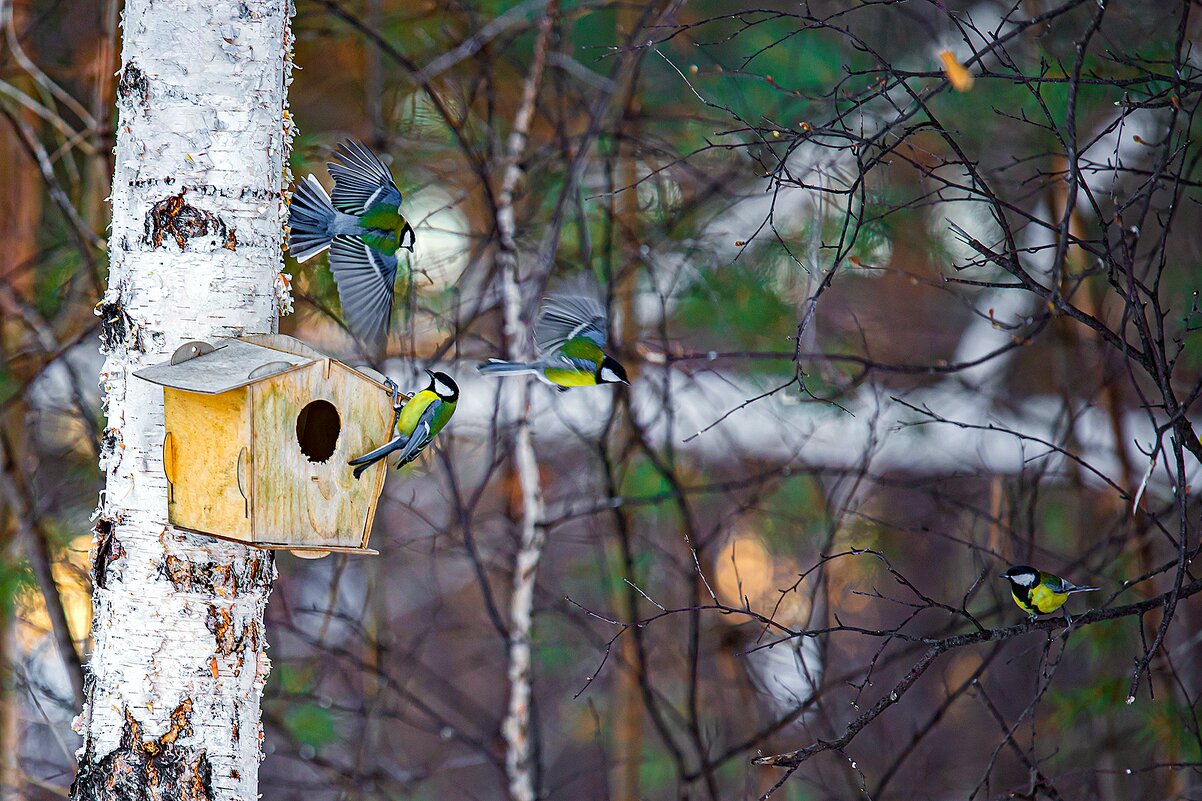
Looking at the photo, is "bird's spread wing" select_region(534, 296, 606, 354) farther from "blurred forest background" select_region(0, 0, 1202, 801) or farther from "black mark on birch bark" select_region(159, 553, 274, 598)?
"black mark on birch bark" select_region(159, 553, 274, 598)

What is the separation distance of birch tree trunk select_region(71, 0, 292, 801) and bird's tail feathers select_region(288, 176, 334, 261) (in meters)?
0.32

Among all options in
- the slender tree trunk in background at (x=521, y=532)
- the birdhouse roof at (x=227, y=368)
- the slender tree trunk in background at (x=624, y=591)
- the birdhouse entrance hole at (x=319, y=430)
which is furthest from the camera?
the slender tree trunk in background at (x=624, y=591)

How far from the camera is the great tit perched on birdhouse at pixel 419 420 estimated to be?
6.27 ft

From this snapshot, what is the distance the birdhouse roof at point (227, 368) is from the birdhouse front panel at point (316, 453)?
0.09 ft

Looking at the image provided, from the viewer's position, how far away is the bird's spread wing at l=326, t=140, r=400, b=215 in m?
2.34

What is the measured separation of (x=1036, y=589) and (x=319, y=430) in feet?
5.43

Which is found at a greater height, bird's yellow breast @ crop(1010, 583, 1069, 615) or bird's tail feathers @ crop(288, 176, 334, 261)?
bird's tail feathers @ crop(288, 176, 334, 261)

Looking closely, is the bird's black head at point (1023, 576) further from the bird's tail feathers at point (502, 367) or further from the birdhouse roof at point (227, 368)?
the birdhouse roof at point (227, 368)

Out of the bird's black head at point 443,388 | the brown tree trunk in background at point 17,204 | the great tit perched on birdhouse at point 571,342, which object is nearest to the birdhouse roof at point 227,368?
the bird's black head at point 443,388

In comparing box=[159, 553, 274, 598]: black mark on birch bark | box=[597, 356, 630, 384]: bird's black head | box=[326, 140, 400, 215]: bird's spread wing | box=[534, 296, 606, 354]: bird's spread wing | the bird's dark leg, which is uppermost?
box=[326, 140, 400, 215]: bird's spread wing

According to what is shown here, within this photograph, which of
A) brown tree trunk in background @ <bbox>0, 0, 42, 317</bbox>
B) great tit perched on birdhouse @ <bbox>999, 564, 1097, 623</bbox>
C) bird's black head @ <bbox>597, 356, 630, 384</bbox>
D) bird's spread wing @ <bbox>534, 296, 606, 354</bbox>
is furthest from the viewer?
brown tree trunk in background @ <bbox>0, 0, 42, 317</bbox>

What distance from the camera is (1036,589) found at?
2.23 meters

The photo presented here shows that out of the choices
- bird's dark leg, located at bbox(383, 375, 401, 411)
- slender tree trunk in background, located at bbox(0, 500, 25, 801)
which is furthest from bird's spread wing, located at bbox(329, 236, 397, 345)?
slender tree trunk in background, located at bbox(0, 500, 25, 801)

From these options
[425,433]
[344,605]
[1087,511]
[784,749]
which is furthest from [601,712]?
[425,433]
